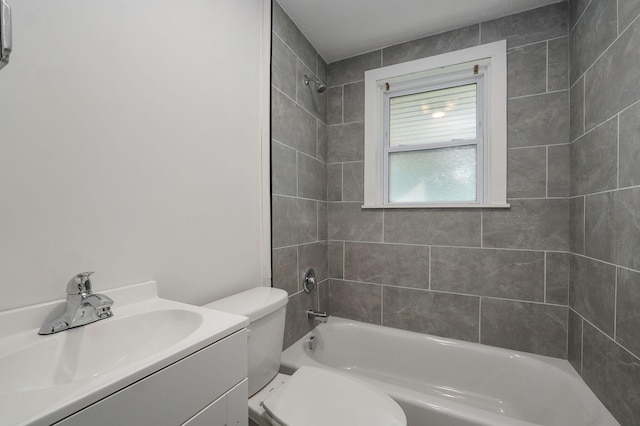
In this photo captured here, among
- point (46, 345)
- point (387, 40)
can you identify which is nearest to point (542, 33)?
point (387, 40)

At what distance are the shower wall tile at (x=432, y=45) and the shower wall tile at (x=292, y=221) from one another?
1.23 meters

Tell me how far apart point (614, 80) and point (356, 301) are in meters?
1.86

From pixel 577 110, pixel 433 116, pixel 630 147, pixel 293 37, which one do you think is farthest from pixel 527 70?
pixel 293 37

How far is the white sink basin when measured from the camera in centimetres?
45

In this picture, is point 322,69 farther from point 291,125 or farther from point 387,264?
point 387,264

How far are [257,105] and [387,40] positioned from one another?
1.14 m

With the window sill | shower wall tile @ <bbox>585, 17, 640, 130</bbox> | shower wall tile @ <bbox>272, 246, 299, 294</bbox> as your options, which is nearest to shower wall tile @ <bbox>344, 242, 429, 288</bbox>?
the window sill

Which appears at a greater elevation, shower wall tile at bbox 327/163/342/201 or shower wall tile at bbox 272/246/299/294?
shower wall tile at bbox 327/163/342/201

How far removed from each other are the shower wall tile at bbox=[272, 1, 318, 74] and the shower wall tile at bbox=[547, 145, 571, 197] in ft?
5.39

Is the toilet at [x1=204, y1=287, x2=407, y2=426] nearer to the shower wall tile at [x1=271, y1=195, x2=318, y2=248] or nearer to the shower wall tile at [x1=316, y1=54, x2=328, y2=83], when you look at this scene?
the shower wall tile at [x1=271, y1=195, x2=318, y2=248]

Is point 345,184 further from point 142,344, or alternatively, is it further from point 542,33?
point 142,344

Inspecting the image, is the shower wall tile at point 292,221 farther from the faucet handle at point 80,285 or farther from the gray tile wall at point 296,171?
the faucet handle at point 80,285

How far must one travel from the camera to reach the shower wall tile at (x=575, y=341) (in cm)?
146

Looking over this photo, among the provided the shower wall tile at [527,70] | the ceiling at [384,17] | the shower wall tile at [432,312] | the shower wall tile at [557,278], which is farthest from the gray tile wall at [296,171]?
the shower wall tile at [557,278]
